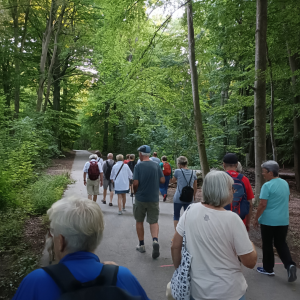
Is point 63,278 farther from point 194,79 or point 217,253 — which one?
point 194,79

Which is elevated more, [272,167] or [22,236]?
Answer: [272,167]

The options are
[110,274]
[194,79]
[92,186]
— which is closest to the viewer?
[110,274]

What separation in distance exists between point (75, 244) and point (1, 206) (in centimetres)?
726

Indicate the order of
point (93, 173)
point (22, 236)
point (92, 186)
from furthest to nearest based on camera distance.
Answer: point (92, 186)
point (93, 173)
point (22, 236)

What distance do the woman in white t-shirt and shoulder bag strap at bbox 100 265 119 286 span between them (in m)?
1.01

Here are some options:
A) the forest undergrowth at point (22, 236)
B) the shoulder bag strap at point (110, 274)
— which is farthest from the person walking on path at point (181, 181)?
the shoulder bag strap at point (110, 274)

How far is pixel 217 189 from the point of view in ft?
7.89

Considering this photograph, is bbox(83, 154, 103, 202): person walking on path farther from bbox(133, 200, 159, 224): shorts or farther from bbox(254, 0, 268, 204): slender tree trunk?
bbox(254, 0, 268, 204): slender tree trunk

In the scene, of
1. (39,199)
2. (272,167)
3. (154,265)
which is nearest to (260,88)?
(272,167)

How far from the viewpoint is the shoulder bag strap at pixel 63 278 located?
4.39 ft

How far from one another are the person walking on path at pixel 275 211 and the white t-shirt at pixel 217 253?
2361 mm

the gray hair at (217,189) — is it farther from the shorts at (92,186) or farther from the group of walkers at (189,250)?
the shorts at (92,186)

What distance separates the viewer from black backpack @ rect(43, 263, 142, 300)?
4.29 ft

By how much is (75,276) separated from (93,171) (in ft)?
26.8
